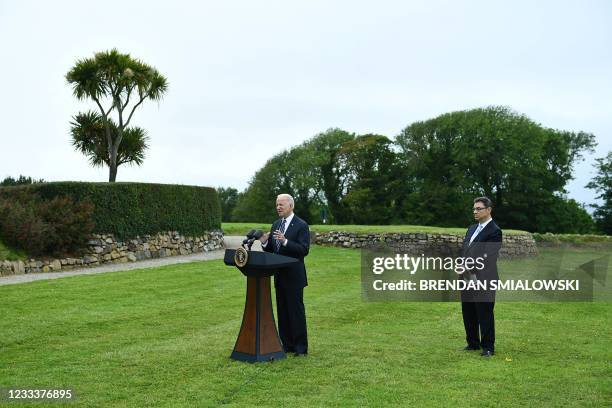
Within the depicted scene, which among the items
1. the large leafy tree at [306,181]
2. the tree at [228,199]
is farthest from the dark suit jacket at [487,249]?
the tree at [228,199]

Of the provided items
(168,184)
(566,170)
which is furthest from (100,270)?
(566,170)

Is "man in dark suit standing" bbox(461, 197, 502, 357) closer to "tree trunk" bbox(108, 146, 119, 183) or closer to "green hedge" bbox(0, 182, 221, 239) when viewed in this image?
"green hedge" bbox(0, 182, 221, 239)

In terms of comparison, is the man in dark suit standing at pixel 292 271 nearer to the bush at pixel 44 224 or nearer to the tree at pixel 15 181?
the bush at pixel 44 224

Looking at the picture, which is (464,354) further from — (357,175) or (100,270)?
(357,175)

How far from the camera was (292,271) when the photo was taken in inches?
282

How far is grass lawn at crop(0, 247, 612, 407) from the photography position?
5715mm

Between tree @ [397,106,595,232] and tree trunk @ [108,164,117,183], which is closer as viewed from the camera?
tree trunk @ [108,164,117,183]

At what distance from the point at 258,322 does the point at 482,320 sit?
2.77 meters

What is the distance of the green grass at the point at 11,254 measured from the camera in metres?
16.3

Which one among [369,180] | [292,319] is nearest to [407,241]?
[292,319]

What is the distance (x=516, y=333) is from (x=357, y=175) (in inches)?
1779

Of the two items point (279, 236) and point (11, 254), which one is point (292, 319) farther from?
point (11, 254)

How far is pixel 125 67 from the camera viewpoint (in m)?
25.8

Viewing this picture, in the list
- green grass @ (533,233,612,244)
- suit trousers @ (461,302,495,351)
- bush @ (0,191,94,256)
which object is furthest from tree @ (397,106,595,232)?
suit trousers @ (461,302,495,351)
